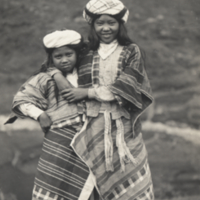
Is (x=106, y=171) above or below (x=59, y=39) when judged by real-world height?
below

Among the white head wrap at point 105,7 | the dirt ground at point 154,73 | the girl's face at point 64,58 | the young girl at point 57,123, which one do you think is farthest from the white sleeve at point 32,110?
the dirt ground at point 154,73

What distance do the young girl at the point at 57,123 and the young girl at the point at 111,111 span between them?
46 mm

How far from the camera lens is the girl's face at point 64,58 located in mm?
2068

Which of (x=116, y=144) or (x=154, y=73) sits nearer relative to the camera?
(x=116, y=144)

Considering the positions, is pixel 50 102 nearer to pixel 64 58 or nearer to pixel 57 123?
pixel 57 123

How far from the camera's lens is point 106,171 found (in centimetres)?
210

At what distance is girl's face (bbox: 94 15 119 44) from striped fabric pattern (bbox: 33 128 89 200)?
1.47ft

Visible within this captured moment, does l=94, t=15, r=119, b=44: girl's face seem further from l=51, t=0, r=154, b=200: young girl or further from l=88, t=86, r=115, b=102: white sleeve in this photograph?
l=88, t=86, r=115, b=102: white sleeve

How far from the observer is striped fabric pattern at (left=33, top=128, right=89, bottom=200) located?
209 cm

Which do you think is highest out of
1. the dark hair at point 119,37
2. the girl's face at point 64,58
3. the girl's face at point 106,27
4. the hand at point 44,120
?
the girl's face at point 106,27

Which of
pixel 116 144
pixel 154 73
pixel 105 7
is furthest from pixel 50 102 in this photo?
pixel 154 73

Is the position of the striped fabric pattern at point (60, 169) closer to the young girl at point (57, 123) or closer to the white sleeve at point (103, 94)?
the young girl at point (57, 123)

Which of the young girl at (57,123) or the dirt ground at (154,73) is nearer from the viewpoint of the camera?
the young girl at (57,123)

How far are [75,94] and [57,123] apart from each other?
16cm
